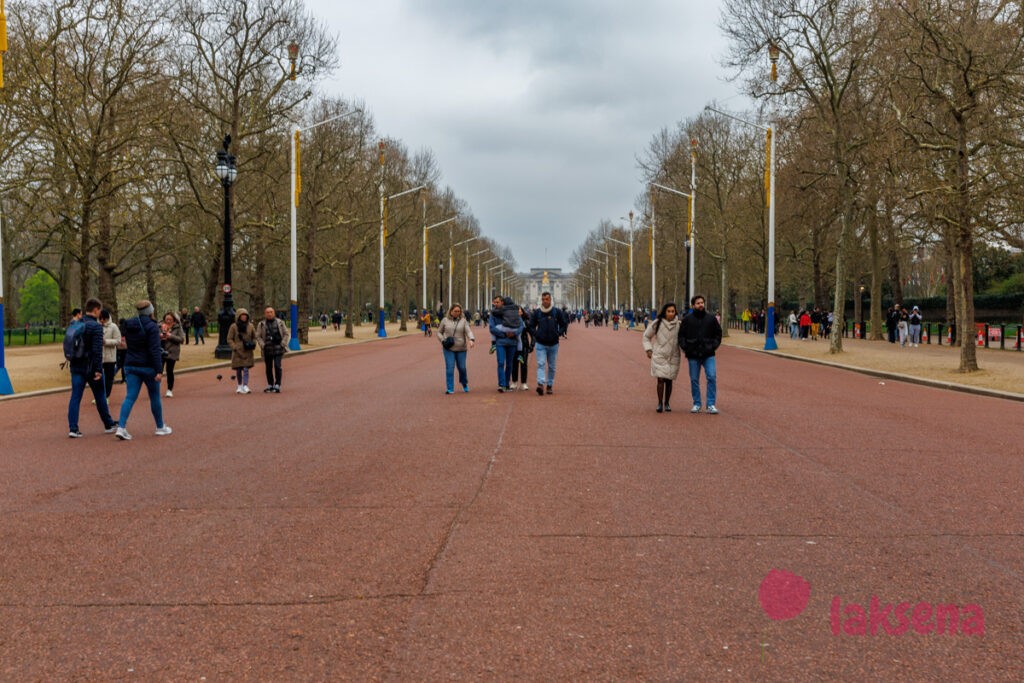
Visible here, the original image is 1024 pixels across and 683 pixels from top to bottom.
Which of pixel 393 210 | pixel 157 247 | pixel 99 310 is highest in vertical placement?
pixel 393 210

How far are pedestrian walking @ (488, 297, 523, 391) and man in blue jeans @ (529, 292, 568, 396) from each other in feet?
1.31

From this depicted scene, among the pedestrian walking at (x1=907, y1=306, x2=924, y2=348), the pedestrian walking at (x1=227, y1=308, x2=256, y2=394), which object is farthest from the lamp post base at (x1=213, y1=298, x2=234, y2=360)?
the pedestrian walking at (x1=907, y1=306, x2=924, y2=348)

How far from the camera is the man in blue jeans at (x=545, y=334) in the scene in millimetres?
16328

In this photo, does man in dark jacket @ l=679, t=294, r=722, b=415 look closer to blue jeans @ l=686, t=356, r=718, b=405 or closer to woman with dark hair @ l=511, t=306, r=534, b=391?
blue jeans @ l=686, t=356, r=718, b=405

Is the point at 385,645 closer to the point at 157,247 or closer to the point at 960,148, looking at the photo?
the point at 960,148

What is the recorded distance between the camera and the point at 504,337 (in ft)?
56.2

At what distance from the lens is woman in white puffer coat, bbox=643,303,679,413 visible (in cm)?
1380

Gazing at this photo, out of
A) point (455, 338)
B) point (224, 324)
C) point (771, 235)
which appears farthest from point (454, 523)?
point (771, 235)

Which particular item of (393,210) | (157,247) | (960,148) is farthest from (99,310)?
(393,210)

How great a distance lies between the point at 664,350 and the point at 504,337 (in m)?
4.06

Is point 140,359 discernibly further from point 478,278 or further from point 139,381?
point 478,278

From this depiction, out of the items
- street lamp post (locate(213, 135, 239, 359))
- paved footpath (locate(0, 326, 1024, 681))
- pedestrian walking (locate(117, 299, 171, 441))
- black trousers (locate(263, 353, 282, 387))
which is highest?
street lamp post (locate(213, 135, 239, 359))

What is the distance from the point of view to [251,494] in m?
7.64

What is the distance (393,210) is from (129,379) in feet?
153
